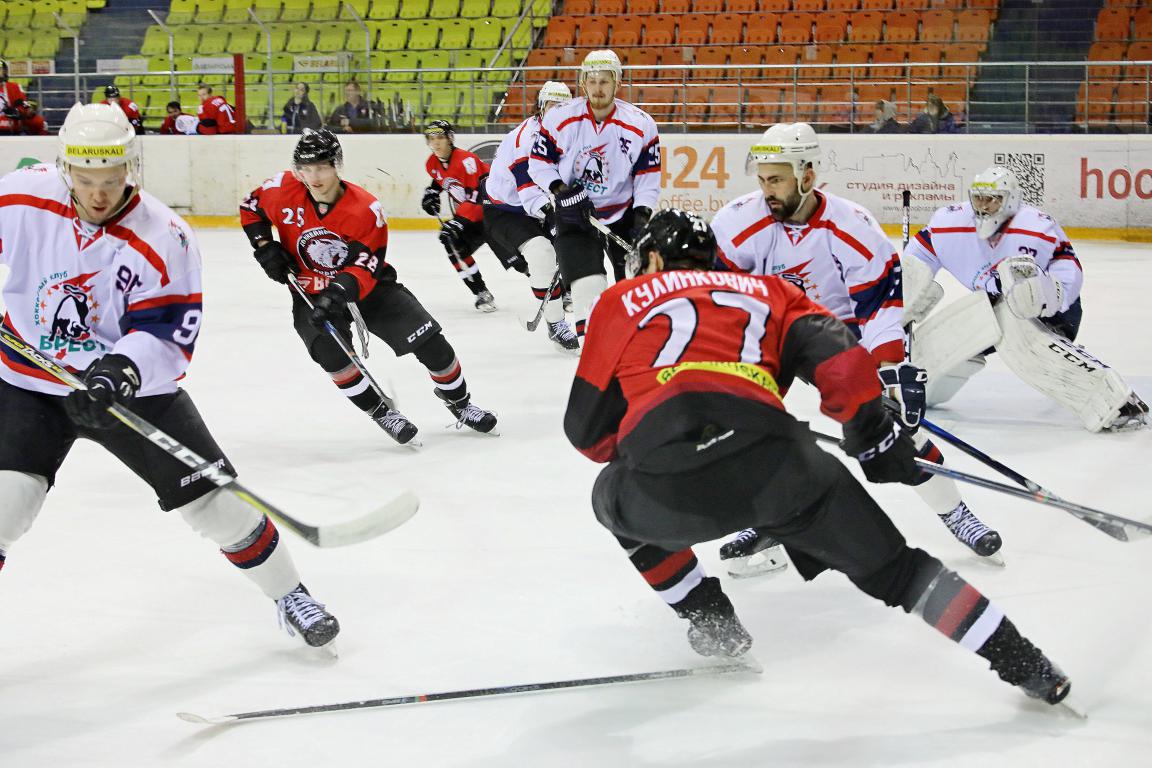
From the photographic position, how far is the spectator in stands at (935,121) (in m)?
10.6

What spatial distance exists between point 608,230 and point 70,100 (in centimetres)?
1050

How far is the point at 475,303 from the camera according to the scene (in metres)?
7.76

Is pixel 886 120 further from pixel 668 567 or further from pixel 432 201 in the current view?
pixel 668 567

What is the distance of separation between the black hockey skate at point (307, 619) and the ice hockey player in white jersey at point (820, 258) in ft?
3.58

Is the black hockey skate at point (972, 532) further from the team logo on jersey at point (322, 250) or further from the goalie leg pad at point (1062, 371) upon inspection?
the team logo on jersey at point (322, 250)

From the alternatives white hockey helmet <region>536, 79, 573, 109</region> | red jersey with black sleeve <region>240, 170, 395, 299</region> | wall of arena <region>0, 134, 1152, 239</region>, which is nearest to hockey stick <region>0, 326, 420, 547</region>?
red jersey with black sleeve <region>240, 170, 395, 299</region>

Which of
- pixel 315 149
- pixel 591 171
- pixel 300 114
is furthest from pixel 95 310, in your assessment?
pixel 300 114

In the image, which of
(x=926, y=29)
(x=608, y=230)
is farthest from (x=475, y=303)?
(x=926, y=29)

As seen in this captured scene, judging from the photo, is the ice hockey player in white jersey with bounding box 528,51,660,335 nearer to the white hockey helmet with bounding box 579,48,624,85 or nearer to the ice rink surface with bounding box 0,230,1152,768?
the white hockey helmet with bounding box 579,48,624,85

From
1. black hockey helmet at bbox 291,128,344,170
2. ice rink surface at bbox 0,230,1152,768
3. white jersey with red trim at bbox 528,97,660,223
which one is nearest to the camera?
ice rink surface at bbox 0,230,1152,768

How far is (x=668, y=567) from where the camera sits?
251 centimetres

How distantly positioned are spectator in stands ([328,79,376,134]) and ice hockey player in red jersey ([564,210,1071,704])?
1019 centimetres

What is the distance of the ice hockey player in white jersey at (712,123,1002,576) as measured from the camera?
3100 millimetres

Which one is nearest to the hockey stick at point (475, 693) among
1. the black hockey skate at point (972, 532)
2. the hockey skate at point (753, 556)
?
the hockey skate at point (753, 556)
